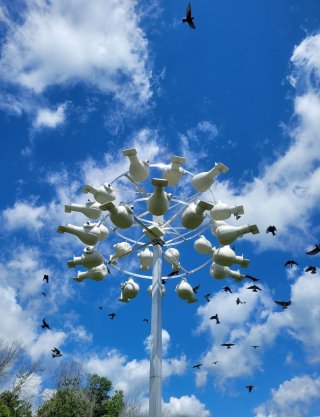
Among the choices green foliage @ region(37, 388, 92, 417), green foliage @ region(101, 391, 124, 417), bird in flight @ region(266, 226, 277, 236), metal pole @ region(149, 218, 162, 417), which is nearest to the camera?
metal pole @ region(149, 218, 162, 417)

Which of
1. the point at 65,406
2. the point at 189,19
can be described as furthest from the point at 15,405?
the point at 189,19

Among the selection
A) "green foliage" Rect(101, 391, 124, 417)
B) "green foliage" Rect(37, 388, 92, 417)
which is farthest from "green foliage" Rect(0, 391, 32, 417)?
"green foliage" Rect(101, 391, 124, 417)

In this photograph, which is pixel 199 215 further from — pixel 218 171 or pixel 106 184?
pixel 106 184

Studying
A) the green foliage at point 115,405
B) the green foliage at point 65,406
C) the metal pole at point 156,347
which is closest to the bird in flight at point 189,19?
the metal pole at point 156,347

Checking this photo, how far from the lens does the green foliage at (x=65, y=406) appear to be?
98.4 ft

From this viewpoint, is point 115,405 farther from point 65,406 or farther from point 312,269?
point 312,269

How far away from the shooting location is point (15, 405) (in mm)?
30469

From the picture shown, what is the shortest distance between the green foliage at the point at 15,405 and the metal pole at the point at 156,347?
2829cm

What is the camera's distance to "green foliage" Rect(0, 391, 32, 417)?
3005 cm

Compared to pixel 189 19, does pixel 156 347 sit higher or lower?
lower

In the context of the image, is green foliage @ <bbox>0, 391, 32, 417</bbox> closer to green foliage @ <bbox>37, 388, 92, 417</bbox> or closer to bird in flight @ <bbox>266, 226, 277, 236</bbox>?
green foliage @ <bbox>37, 388, 92, 417</bbox>

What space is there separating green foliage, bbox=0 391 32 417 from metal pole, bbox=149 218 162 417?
28.3m

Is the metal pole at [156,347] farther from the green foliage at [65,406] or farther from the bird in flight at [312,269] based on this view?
the green foliage at [65,406]

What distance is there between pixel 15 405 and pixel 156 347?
2936 cm
